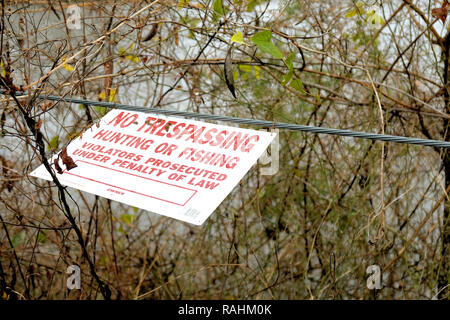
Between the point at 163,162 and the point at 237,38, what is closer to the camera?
the point at 163,162

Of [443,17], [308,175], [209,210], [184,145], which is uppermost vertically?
[443,17]

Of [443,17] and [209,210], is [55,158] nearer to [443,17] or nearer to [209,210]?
[209,210]

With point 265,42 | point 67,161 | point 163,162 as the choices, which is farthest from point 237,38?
point 67,161

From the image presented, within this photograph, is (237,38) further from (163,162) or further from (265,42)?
(163,162)

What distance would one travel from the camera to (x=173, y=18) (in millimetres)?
1541

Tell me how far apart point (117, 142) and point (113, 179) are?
0.11 metres

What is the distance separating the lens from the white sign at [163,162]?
2.89ft

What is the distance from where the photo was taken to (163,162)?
961 millimetres

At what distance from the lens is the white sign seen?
2.89 ft

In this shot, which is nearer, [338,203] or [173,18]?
[173,18]

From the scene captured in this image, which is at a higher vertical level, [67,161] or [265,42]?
[265,42]

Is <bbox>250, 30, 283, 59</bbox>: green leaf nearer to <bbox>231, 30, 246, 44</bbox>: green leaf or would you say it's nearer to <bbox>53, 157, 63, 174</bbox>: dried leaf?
<bbox>231, 30, 246, 44</bbox>: green leaf

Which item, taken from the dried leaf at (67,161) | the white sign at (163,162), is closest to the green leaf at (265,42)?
the white sign at (163,162)
